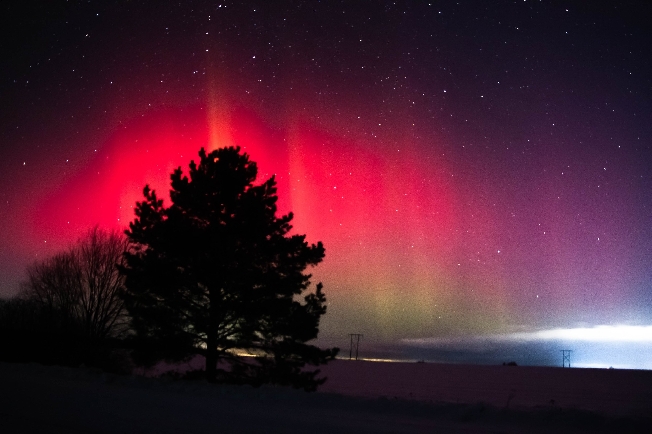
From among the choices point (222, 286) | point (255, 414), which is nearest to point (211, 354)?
point (222, 286)

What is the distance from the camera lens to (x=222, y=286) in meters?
21.7

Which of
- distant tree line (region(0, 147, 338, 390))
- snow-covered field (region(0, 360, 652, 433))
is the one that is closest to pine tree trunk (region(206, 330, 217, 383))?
distant tree line (region(0, 147, 338, 390))

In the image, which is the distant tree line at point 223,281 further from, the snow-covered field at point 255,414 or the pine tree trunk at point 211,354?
the snow-covered field at point 255,414

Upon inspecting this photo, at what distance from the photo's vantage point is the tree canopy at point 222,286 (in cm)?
2123

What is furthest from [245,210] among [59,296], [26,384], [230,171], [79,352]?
[59,296]

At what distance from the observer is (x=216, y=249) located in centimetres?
2125

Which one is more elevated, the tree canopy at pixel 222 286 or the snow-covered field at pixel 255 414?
the tree canopy at pixel 222 286

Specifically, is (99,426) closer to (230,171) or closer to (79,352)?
(230,171)

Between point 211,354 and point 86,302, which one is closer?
point 211,354

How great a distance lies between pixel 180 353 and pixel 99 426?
41.6 feet

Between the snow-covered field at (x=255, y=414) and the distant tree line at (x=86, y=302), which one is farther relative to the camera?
the distant tree line at (x=86, y=302)

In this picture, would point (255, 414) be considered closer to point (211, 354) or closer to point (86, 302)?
point (211, 354)

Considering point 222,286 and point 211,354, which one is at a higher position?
point 222,286

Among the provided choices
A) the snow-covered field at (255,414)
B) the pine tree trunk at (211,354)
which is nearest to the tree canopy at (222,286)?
the pine tree trunk at (211,354)
